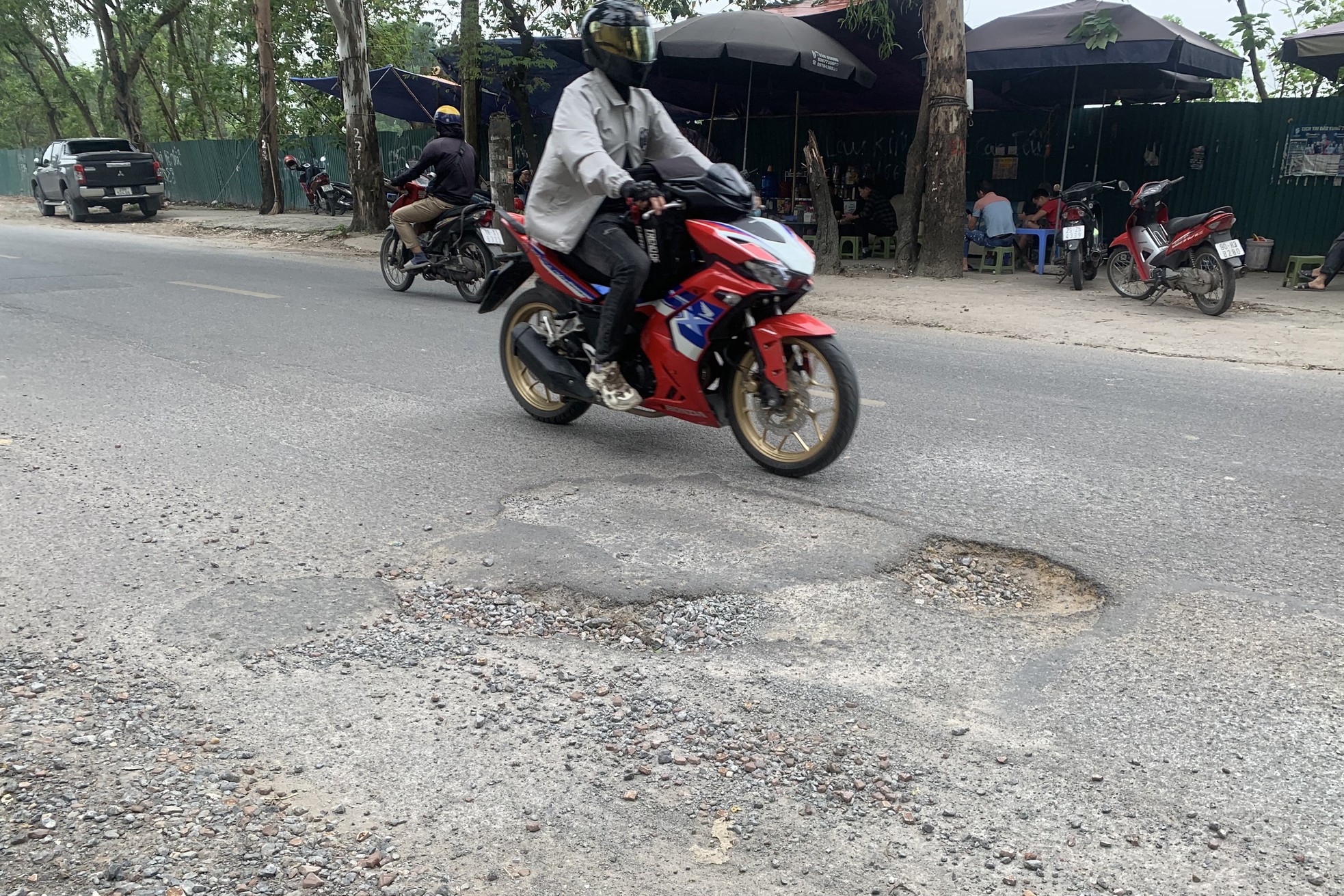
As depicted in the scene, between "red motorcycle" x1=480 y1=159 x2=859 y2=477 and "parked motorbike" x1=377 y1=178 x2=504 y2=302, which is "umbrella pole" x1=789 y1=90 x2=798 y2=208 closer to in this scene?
"parked motorbike" x1=377 y1=178 x2=504 y2=302

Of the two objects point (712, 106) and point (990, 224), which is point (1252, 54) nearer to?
point (990, 224)

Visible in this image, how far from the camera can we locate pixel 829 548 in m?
3.85

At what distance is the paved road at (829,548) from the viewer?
2.41 meters

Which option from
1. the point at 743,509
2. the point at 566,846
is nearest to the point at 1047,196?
the point at 743,509

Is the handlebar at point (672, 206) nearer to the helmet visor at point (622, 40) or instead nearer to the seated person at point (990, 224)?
the helmet visor at point (622, 40)

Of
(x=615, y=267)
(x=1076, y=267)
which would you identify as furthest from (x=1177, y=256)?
(x=615, y=267)

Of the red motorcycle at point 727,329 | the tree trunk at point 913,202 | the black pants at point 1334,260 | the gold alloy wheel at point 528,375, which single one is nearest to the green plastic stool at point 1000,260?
the tree trunk at point 913,202

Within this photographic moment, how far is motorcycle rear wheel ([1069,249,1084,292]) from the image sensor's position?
11766 mm

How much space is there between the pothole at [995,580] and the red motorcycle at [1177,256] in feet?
23.2

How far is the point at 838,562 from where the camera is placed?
3715 millimetres

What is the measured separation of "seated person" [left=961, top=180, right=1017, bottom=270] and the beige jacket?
8.57m

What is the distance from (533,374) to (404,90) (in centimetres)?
1869

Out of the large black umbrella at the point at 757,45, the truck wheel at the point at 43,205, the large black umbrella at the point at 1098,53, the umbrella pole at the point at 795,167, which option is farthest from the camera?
the truck wheel at the point at 43,205

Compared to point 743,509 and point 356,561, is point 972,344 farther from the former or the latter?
point 356,561
